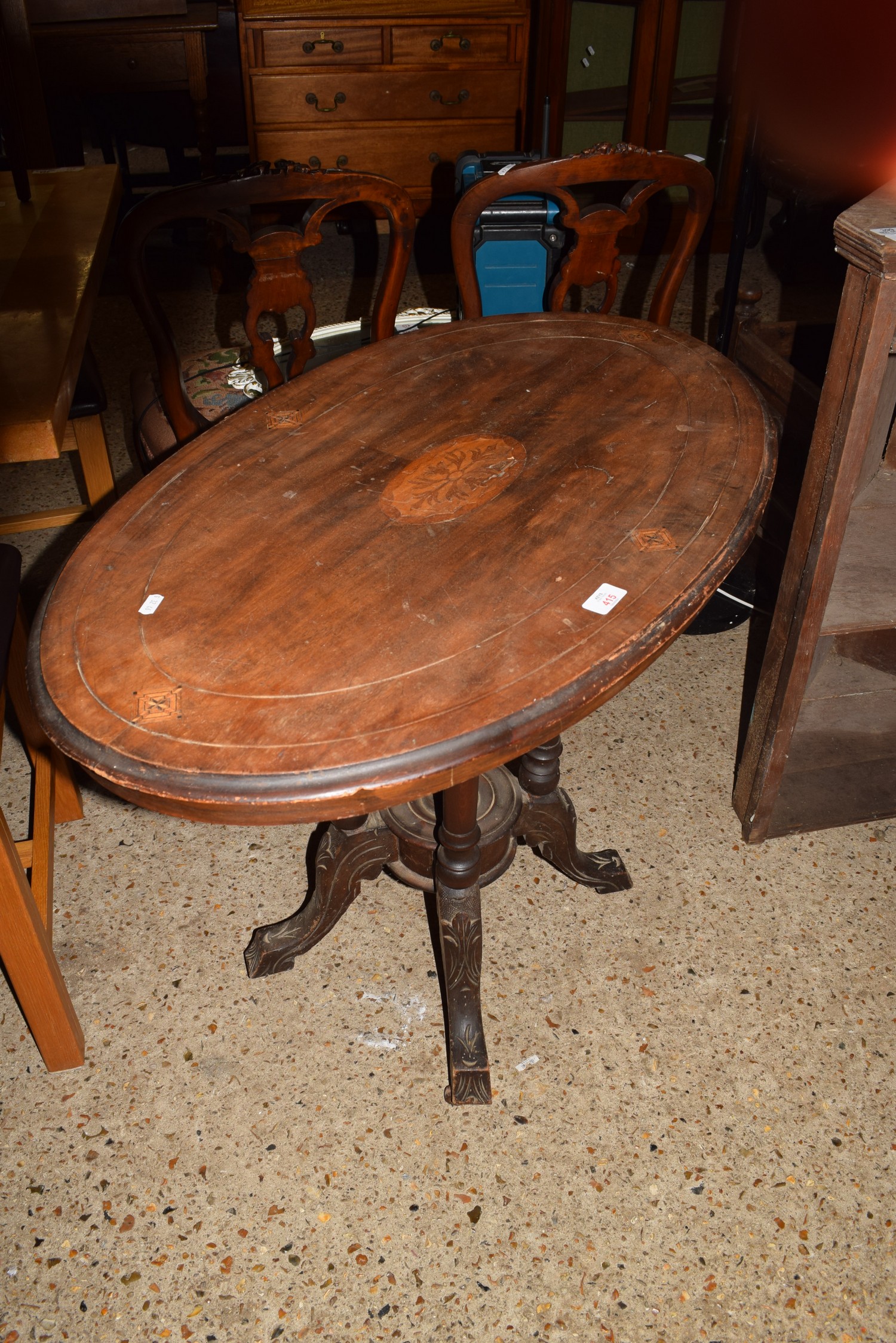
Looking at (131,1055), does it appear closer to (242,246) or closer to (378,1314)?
(378,1314)

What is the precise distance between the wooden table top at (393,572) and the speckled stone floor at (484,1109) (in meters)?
0.77

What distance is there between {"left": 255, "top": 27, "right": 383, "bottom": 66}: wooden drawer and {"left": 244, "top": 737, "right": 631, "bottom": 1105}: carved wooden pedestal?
2.98 meters

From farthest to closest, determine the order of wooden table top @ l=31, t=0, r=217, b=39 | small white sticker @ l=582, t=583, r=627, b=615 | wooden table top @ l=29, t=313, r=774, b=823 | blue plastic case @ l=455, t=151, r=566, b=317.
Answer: wooden table top @ l=31, t=0, r=217, b=39, blue plastic case @ l=455, t=151, r=566, b=317, small white sticker @ l=582, t=583, r=627, b=615, wooden table top @ l=29, t=313, r=774, b=823

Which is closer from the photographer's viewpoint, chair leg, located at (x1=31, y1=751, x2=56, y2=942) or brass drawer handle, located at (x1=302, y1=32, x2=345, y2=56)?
chair leg, located at (x1=31, y1=751, x2=56, y2=942)

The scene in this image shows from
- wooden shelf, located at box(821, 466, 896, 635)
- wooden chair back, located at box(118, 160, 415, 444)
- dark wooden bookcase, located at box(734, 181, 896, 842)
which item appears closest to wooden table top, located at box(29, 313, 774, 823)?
dark wooden bookcase, located at box(734, 181, 896, 842)

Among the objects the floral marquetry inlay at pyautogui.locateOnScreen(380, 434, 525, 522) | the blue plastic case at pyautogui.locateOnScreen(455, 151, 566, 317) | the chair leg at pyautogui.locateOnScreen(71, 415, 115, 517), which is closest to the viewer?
the floral marquetry inlay at pyautogui.locateOnScreen(380, 434, 525, 522)

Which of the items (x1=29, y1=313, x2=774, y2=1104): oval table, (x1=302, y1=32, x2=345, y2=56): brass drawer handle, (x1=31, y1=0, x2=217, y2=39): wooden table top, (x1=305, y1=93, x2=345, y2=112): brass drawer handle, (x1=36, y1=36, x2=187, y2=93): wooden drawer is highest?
(x1=31, y1=0, x2=217, y2=39): wooden table top

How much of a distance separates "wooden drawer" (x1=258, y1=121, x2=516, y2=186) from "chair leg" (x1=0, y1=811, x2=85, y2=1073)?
3193 millimetres

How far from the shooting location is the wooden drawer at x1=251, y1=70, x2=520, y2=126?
11.9 feet

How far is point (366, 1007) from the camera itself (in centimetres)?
166

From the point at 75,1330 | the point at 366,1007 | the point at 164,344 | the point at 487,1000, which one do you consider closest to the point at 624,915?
the point at 487,1000

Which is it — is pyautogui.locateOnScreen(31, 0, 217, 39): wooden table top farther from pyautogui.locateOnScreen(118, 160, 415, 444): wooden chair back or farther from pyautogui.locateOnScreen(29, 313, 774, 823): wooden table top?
pyautogui.locateOnScreen(29, 313, 774, 823): wooden table top

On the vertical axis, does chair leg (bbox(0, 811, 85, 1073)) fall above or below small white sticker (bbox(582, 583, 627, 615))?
below

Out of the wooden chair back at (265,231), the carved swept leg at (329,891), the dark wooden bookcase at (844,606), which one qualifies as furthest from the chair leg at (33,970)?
the dark wooden bookcase at (844,606)
